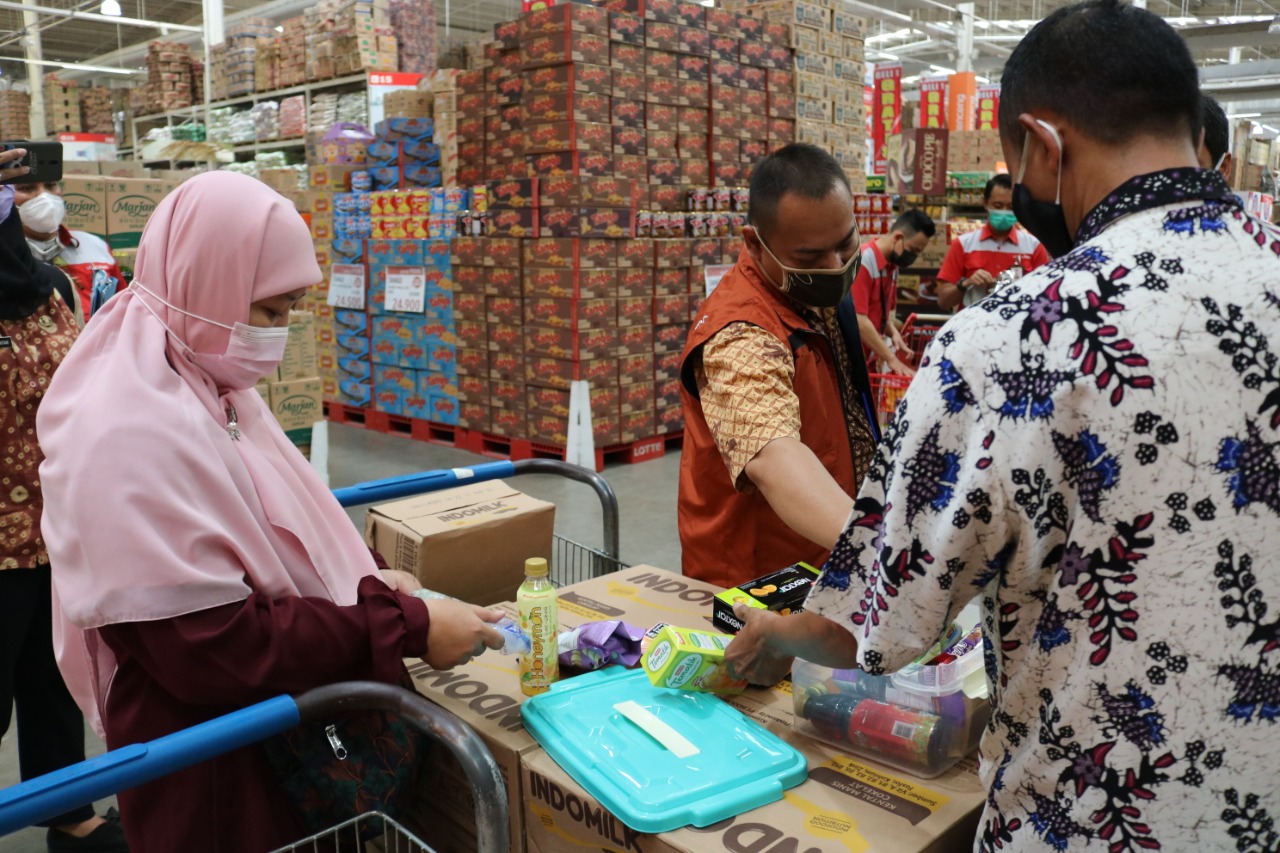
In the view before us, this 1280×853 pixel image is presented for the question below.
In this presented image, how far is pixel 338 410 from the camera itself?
8070mm

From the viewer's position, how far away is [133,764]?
117cm

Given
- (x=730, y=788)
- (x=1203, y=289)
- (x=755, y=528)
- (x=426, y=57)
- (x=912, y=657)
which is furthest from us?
(x=426, y=57)

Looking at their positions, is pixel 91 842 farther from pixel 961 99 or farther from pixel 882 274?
pixel 961 99

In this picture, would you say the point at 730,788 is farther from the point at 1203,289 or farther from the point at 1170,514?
the point at 1203,289

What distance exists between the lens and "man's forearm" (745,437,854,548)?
1.63 meters

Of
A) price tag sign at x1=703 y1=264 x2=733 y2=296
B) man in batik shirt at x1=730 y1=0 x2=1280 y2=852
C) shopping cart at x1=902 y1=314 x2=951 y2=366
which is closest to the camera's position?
man in batik shirt at x1=730 y1=0 x2=1280 y2=852

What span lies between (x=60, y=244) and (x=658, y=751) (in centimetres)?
329

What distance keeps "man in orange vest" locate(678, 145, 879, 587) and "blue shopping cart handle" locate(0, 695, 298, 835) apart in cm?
88

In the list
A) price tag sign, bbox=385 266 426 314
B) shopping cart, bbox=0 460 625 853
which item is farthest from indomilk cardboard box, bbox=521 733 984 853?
price tag sign, bbox=385 266 426 314

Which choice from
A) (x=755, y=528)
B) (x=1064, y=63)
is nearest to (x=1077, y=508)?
(x=1064, y=63)

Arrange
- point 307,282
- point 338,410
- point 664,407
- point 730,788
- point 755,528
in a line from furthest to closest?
point 338,410 < point 664,407 < point 755,528 < point 307,282 < point 730,788

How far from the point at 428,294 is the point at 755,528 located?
5.53 metres

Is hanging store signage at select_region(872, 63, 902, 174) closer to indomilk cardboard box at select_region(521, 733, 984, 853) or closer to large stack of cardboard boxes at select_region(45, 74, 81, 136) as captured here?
indomilk cardboard box at select_region(521, 733, 984, 853)

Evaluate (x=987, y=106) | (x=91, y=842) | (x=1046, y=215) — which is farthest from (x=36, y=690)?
(x=987, y=106)
